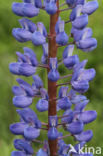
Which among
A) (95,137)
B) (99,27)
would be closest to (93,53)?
(99,27)

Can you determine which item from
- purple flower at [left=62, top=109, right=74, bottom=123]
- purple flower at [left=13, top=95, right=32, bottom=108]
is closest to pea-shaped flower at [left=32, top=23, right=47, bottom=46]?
purple flower at [left=13, top=95, right=32, bottom=108]

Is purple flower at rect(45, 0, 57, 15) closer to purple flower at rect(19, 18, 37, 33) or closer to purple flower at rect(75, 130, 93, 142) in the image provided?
purple flower at rect(19, 18, 37, 33)

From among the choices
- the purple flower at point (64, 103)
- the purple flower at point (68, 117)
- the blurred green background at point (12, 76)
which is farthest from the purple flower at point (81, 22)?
the blurred green background at point (12, 76)

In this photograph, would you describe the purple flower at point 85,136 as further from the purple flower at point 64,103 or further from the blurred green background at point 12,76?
the blurred green background at point 12,76

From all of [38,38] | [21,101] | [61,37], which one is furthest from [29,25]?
[21,101]

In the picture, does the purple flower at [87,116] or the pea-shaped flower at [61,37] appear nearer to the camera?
the pea-shaped flower at [61,37]

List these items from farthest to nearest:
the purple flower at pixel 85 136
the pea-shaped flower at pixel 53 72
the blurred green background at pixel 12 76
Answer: the blurred green background at pixel 12 76
the purple flower at pixel 85 136
the pea-shaped flower at pixel 53 72

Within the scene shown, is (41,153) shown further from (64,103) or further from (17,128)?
(64,103)

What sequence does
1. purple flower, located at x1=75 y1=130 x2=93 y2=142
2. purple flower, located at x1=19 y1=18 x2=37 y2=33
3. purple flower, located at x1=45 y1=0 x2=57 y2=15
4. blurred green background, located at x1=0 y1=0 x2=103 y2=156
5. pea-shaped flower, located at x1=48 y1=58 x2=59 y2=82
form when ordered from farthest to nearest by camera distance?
blurred green background, located at x1=0 y1=0 x2=103 y2=156, purple flower, located at x1=75 y1=130 x2=93 y2=142, purple flower, located at x1=19 y1=18 x2=37 y2=33, pea-shaped flower, located at x1=48 y1=58 x2=59 y2=82, purple flower, located at x1=45 y1=0 x2=57 y2=15
